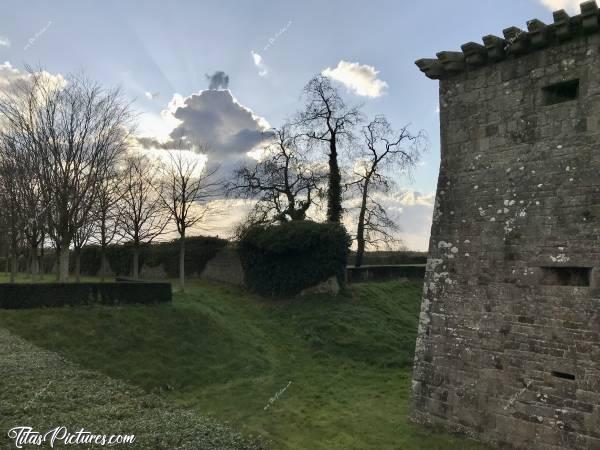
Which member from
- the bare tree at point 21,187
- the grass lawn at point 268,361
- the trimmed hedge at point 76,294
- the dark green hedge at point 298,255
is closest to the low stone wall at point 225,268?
the dark green hedge at point 298,255

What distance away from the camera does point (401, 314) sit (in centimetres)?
2183

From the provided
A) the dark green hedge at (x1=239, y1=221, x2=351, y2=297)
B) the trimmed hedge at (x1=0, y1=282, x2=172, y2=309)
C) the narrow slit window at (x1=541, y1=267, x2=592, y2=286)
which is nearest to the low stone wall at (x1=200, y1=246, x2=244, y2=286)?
the dark green hedge at (x1=239, y1=221, x2=351, y2=297)

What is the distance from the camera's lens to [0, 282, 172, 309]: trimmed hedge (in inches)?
575

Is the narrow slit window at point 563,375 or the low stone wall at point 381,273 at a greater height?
the low stone wall at point 381,273

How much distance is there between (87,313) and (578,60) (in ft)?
48.0

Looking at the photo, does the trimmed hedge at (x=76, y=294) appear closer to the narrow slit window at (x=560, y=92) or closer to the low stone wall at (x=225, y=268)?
the low stone wall at (x=225, y=268)

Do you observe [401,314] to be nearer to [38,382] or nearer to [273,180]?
[273,180]

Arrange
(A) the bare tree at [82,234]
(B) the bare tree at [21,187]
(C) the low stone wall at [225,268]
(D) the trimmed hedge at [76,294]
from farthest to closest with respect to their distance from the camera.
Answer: (C) the low stone wall at [225,268]
(A) the bare tree at [82,234]
(B) the bare tree at [21,187]
(D) the trimmed hedge at [76,294]

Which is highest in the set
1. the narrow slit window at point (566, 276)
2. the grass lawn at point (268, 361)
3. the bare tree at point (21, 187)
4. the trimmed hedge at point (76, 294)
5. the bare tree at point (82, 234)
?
the bare tree at point (21, 187)

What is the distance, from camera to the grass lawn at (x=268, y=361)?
9.86 metres

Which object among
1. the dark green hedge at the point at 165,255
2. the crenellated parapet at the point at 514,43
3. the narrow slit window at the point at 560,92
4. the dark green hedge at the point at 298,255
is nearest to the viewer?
the crenellated parapet at the point at 514,43

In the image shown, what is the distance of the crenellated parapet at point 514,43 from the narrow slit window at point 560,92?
0.76 metres

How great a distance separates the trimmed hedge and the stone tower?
35.5ft

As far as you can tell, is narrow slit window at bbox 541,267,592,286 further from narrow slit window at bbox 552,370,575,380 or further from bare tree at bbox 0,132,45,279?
bare tree at bbox 0,132,45,279
